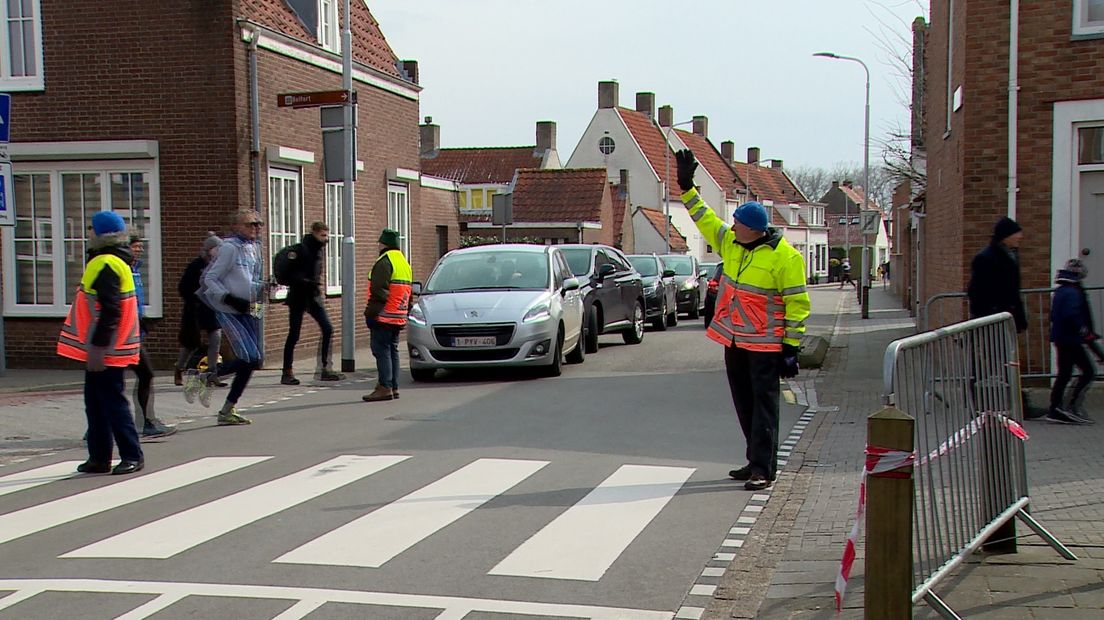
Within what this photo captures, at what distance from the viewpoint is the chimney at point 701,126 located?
88494 millimetres

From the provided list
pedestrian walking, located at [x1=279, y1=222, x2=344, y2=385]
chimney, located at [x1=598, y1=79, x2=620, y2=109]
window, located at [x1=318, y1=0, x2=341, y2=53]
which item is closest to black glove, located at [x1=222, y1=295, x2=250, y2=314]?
pedestrian walking, located at [x1=279, y1=222, x2=344, y2=385]

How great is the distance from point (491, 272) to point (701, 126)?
75.5 metres

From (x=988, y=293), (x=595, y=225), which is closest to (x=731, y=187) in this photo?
(x=595, y=225)

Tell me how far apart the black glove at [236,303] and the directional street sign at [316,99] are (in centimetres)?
518

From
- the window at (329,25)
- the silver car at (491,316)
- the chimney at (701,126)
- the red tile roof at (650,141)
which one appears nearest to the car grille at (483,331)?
the silver car at (491,316)

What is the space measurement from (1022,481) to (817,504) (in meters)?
1.68

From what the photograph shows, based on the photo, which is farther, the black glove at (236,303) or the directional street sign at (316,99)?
the directional street sign at (316,99)

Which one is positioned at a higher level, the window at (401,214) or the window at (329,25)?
the window at (329,25)

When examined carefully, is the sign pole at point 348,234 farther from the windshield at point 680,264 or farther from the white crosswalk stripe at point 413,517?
the windshield at point 680,264

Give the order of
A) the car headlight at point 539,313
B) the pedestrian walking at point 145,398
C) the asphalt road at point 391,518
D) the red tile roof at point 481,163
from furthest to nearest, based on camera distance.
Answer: the red tile roof at point 481,163
the car headlight at point 539,313
the pedestrian walking at point 145,398
the asphalt road at point 391,518

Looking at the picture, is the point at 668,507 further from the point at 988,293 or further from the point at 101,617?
the point at 988,293

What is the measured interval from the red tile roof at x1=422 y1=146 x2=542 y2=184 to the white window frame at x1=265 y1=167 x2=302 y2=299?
47.0m

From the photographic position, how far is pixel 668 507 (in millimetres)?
7496

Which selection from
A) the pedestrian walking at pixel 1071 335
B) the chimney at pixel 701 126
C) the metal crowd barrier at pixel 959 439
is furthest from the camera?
the chimney at pixel 701 126
